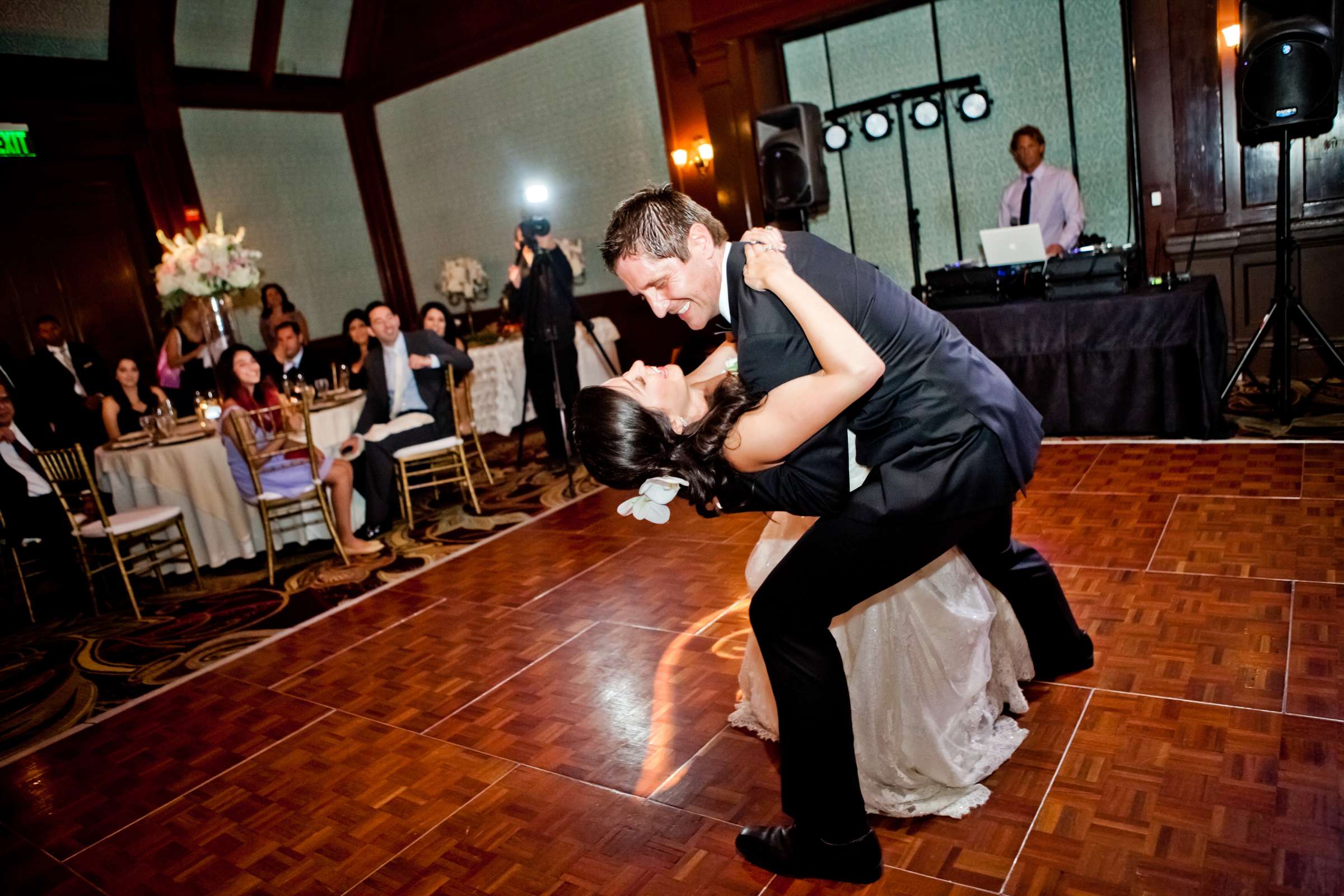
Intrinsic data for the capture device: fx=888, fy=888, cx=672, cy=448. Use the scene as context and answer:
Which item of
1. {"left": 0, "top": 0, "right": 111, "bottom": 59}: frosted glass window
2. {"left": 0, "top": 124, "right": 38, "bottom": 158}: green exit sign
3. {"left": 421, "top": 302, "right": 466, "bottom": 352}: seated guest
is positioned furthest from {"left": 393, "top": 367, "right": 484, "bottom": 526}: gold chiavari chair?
{"left": 0, "top": 0, "right": 111, "bottom": 59}: frosted glass window

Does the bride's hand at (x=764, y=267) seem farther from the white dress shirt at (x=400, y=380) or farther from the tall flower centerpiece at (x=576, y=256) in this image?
the tall flower centerpiece at (x=576, y=256)

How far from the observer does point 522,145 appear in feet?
29.4

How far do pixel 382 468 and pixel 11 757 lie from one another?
7.70 feet

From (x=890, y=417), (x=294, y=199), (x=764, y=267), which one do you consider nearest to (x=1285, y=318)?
(x=890, y=417)

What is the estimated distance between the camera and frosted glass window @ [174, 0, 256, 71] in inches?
321

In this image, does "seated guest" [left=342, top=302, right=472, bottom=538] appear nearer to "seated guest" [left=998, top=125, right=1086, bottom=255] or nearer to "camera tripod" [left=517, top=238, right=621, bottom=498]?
"camera tripod" [left=517, top=238, right=621, bottom=498]

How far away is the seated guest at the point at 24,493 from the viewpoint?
15.6 ft

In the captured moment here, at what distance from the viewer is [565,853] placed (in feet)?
7.18

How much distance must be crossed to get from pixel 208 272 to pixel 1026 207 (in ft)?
16.6

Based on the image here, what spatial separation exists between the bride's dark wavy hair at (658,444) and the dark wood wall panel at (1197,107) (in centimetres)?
505

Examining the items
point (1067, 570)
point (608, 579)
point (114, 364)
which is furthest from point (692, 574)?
point (114, 364)

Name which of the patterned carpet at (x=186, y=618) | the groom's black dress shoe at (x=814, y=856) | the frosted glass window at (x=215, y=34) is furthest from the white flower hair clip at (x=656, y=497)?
the frosted glass window at (x=215, y=34)

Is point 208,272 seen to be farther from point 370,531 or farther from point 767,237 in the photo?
point 767,237

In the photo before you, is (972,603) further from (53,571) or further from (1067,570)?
(53,571)
